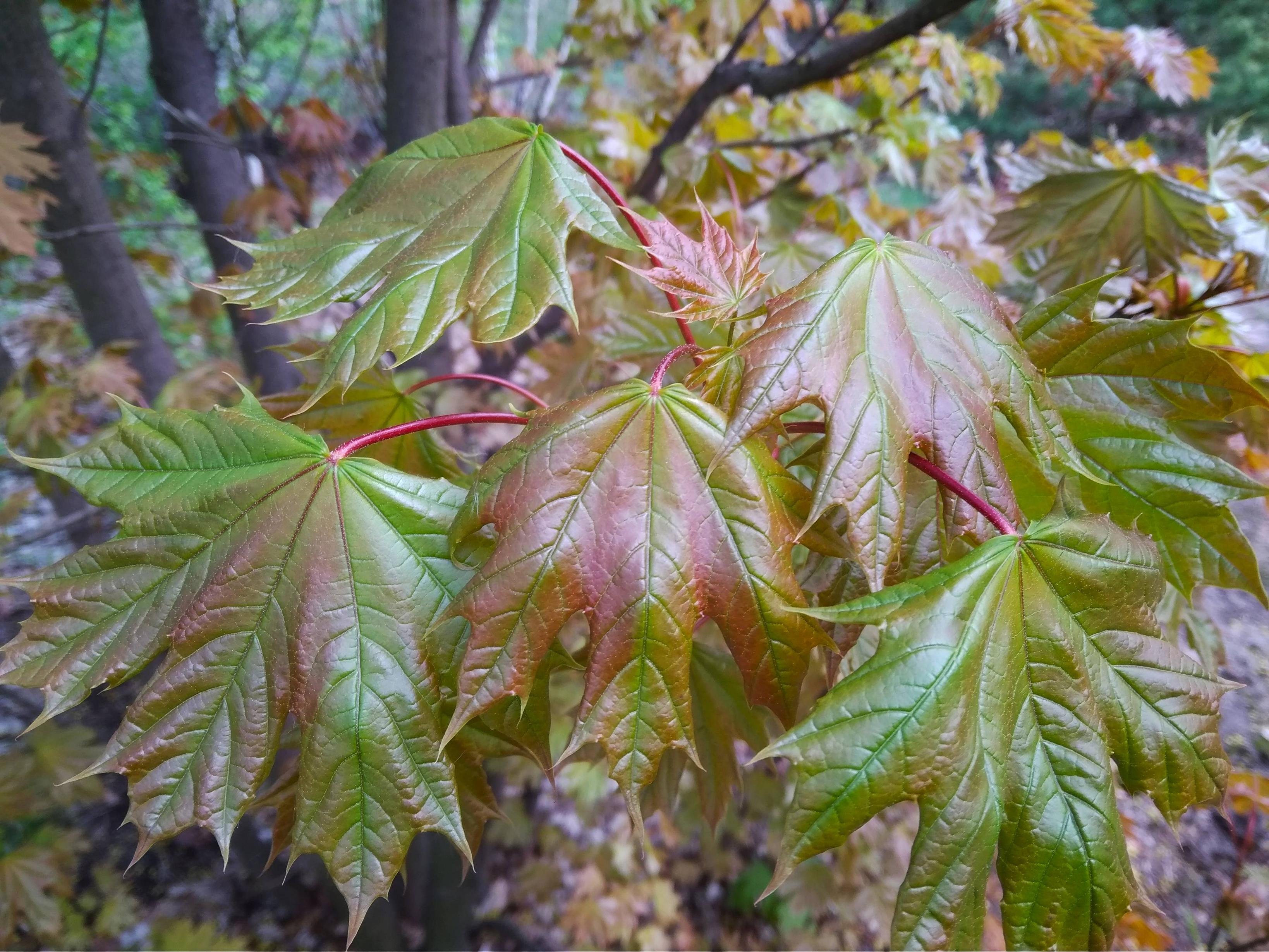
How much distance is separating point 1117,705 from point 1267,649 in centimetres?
493

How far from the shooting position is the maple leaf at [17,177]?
1931 millimetres

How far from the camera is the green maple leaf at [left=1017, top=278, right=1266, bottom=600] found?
1.01 metres

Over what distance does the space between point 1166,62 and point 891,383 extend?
339 centimetres

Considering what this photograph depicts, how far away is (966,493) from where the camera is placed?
81 centimetres

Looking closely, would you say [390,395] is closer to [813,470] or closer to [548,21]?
[813,470]

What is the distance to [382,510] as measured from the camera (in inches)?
36.7

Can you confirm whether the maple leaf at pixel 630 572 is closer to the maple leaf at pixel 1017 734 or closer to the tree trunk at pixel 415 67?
the maple leaf at pixel 1017 734

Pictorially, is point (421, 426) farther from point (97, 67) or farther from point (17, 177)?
point (97, 67)

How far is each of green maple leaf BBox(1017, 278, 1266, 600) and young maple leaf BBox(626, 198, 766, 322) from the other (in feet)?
1.55

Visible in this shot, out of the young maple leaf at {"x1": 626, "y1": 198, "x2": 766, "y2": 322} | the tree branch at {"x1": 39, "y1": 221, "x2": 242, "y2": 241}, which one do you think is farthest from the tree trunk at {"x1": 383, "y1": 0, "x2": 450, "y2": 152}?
the young maple leaf at {"x1": 626, "y1": 198, "x2": 766, "y2": 322}

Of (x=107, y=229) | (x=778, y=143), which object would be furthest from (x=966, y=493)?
(x=107, y=229)

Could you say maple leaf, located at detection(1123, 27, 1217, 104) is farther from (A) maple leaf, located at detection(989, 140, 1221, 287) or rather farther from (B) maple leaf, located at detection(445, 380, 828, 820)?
(B) maple leaf, located at detection(445, 380, 828, 820)

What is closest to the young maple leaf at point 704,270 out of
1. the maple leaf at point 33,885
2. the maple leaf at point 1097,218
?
the maple leaf at point 1097,218

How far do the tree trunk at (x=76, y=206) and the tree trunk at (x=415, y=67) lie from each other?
1050mm
